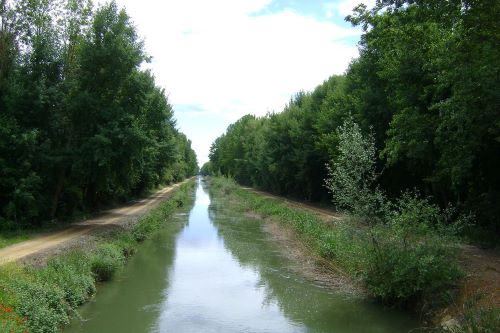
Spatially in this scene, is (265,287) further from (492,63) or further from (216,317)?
(492,63)

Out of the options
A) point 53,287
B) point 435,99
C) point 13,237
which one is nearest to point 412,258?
point 435,99

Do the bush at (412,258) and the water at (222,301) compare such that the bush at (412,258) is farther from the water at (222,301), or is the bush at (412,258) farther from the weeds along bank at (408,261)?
the water at (222,301)

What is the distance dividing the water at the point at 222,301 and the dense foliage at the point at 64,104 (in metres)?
6.70

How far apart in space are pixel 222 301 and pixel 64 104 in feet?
58.3

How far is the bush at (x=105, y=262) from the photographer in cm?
1818

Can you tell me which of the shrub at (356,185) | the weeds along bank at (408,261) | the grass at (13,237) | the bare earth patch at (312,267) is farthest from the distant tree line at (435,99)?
the grass at (13,237)

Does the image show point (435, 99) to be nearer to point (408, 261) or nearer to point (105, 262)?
point (408, 261)

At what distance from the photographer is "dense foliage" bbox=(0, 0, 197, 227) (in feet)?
81.8

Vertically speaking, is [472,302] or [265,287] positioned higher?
[472,302]

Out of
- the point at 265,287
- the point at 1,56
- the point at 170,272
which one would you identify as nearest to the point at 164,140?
the point at 1,56

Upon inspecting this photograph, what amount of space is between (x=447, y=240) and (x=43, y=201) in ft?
71.2

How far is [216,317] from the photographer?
14.5 metres

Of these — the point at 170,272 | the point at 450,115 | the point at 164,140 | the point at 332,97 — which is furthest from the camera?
the point at 164,140

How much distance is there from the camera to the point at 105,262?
727 inches
